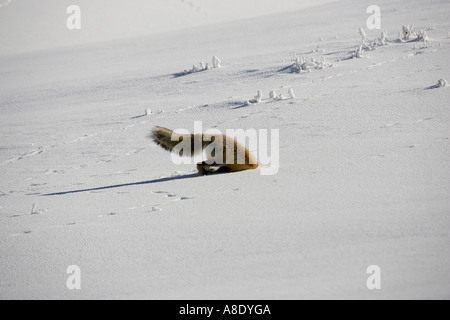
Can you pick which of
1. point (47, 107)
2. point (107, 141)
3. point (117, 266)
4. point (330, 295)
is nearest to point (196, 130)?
point (107, 141)

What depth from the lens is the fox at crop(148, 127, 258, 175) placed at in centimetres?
461

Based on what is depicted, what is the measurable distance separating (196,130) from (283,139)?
5.99 ft

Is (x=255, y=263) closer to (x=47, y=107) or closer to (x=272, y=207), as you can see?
(x=272, y=207)

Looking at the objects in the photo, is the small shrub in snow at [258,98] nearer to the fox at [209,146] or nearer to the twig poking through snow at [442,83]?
the twig poking through snow at [442,83]

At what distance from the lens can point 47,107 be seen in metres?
13.0

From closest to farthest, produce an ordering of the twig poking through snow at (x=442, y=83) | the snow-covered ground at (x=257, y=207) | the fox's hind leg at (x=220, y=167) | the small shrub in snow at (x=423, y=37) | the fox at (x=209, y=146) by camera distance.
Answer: the snow-covered ground at (x=257, y=207) → the fox at (x=209, y=146) → the fox's hind leg at (x=220, y=167) → the twig poking through snow at (x=442, y=83) → the small shrub in snow at (x=423, y=37)

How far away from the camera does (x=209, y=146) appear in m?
4.61

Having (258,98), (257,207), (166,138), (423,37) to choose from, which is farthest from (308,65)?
(257,207)

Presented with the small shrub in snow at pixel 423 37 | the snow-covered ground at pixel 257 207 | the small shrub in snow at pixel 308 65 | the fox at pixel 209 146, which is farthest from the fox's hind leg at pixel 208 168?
the small shrub in snow at pixel 423 37

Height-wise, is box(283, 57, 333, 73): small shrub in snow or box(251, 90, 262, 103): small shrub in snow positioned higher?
box(283, 57, 333, 73): small shrub in snow

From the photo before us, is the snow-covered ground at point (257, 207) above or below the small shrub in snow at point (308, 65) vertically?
below

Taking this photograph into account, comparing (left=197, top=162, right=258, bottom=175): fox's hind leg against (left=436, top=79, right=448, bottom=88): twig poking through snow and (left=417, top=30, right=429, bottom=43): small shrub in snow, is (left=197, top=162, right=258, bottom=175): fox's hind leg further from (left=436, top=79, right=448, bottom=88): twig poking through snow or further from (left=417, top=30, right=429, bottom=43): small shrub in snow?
(left=417, top=30, right=429, bottom=43): small shrub in snow

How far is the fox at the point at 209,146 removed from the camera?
461 cm

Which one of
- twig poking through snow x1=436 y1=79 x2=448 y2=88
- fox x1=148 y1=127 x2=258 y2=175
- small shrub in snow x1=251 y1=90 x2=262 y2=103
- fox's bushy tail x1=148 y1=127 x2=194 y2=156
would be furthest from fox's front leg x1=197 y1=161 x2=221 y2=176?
twig poking through snow x1=436 y1=79 x2=448 y2=88
